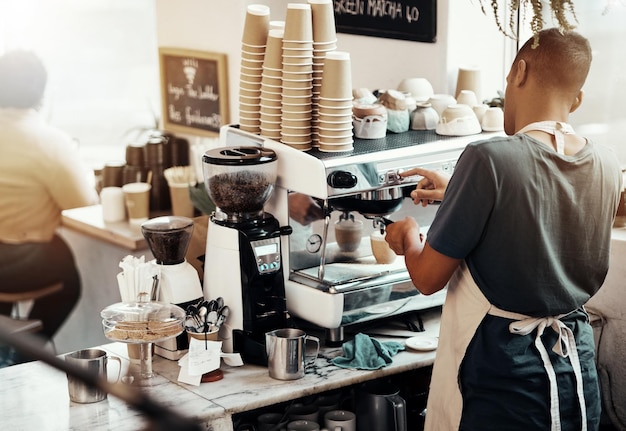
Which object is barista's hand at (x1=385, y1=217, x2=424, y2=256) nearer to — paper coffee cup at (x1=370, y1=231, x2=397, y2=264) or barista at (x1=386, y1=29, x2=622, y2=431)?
barista at (x1=386, y1=29, x2=622, y2=431)

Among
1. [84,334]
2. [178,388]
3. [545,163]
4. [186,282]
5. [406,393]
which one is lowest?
[84,334]

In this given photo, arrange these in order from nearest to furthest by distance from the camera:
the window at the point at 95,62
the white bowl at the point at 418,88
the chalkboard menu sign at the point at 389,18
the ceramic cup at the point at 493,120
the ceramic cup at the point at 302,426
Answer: the ceramic cup at the point at 302,426
the ceramic cup at the point at 493,120
the white bowl at the point at 418,88
the chalkboard menu sign at the point at 389,18
the window at the point at 95,62

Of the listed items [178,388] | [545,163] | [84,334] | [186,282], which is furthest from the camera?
[84,334]

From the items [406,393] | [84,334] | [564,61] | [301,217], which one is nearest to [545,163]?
[564,61]

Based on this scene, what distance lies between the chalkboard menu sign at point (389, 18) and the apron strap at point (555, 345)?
1717mm

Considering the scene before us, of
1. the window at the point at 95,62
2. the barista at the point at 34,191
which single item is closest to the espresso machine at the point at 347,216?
the barista at the point at 34,191

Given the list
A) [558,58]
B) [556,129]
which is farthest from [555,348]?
[558,58]

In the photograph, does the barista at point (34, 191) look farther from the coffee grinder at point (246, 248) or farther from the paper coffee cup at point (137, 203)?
the coffee grinder at point (246, 248)

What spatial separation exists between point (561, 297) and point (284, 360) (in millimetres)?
775

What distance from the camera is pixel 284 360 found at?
2.41 metres

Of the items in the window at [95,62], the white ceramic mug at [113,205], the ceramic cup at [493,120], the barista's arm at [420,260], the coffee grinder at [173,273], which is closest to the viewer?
the barista's arm at [420,260]

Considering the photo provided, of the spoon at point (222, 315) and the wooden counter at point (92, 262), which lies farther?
the wooden counter at point (92, 262)

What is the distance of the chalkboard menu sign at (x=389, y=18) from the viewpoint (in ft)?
11.7

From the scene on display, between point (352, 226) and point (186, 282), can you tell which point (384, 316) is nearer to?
point (352, 226)
